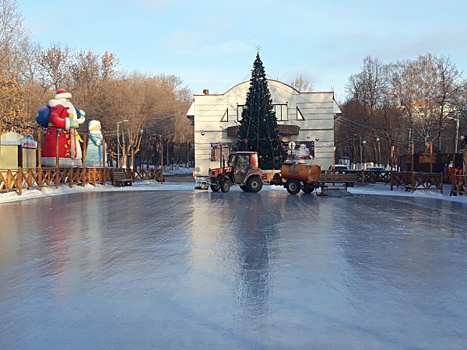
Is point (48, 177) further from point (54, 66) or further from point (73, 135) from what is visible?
point (54, 66)

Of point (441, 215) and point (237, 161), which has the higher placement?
point (237, 161)

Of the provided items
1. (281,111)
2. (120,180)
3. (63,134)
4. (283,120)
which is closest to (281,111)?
(281,111)

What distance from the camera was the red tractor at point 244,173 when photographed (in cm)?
2495

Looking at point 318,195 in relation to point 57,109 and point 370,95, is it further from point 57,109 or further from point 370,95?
point 370,95

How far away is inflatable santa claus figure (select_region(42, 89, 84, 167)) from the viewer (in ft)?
99.8

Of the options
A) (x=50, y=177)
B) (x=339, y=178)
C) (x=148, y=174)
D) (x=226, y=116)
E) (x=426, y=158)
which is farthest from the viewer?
(x=226, y=116)

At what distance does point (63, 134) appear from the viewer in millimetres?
31953

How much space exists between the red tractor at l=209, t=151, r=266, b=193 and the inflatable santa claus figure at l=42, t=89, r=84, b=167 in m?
13.1

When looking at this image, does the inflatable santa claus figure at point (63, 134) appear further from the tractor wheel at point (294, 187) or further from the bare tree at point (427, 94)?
the bare tree at point (427, 94)

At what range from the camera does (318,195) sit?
23.4m

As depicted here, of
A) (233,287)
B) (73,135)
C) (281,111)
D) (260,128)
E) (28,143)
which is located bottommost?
(233,287)

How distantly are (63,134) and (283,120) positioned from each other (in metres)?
22.4

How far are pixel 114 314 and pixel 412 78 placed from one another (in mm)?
51062

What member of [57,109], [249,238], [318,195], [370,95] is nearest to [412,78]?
[370,95]
